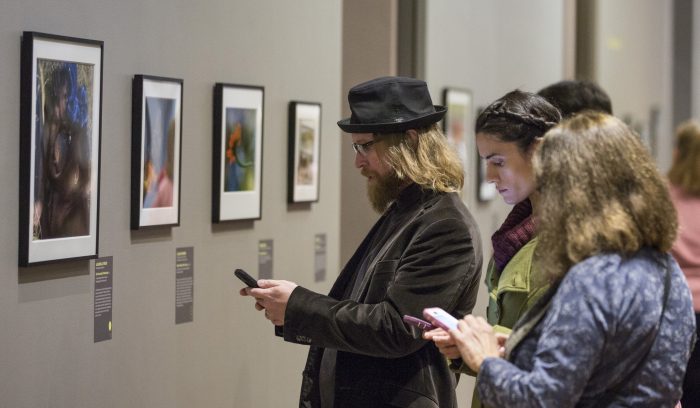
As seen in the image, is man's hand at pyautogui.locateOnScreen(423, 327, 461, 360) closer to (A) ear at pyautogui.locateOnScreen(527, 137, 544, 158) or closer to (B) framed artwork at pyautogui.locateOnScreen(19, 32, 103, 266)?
(A) ear at pyautogui.locateOnScreen(527, 137, 544, 158)

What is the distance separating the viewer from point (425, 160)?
145 inches

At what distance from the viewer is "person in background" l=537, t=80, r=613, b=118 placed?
16.4 feet

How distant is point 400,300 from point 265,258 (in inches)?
74.2

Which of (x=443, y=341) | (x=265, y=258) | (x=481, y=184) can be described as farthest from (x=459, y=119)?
(x=443, y=341)

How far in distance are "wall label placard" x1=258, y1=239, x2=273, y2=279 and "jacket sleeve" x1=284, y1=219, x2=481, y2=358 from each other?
1591mm

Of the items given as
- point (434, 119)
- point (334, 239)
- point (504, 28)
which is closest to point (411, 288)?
point (434, 119)

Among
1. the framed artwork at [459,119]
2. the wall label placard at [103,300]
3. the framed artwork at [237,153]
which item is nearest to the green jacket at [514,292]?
the wall label placard at [103,300]

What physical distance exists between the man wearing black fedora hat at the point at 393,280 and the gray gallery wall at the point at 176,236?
744 millimetres

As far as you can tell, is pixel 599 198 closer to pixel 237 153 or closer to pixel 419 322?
pixel 419 322

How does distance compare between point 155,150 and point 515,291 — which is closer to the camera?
point 515,291

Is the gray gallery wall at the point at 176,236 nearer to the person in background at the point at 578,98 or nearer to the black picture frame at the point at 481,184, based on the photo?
the person in background at the point at 578,98

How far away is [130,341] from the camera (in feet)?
13.9

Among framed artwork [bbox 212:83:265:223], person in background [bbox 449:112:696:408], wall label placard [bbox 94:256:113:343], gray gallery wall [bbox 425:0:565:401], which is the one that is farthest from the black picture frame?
person in background [bbox 449:112:696:408]

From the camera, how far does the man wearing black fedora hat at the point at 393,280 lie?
11.3ft
